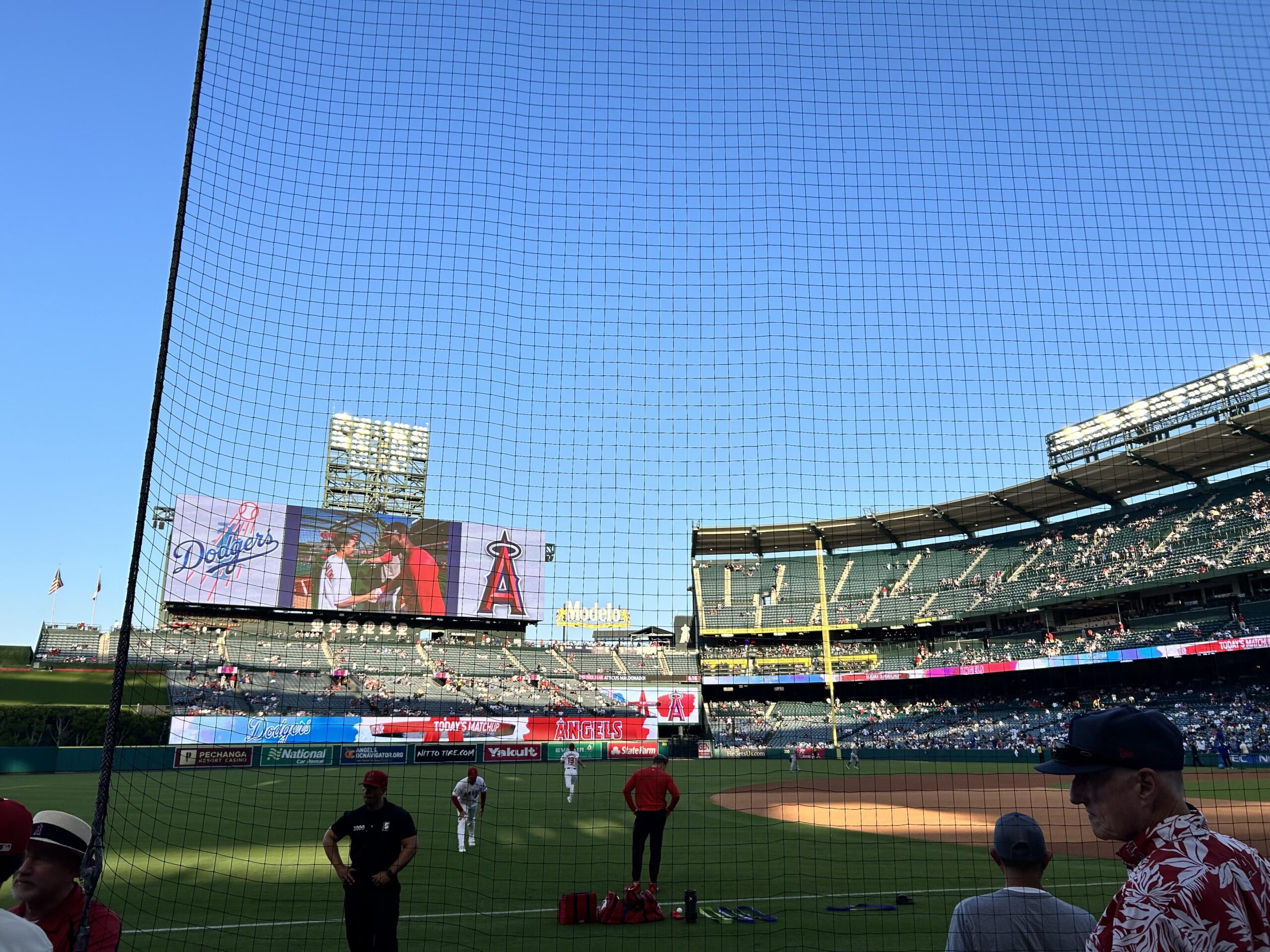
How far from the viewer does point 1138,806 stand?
5.82ft

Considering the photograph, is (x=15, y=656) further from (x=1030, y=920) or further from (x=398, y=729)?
(x=1030, y=920)

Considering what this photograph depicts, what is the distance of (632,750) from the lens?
3962 cm

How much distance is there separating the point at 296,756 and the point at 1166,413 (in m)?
41.2

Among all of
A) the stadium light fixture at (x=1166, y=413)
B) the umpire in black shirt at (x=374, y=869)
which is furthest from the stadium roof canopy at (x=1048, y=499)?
the umpire in black shirt at (x=374, y=869)

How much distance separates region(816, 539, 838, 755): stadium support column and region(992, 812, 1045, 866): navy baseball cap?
26.8 meters

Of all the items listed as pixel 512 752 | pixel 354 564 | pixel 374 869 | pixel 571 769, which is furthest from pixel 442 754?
pixel 374 869

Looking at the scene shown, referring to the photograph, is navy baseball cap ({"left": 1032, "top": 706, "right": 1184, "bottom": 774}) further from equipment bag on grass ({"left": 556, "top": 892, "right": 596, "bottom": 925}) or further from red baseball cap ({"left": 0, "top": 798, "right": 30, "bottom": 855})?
equipment bag on grass ({"left": 556, "top": 892, "right": 596, "bottom": 925})

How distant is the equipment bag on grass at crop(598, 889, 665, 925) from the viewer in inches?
312

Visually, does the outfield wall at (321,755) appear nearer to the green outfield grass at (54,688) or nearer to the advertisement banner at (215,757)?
the advertisement banner at (215,757)

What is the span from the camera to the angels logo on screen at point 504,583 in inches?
1906

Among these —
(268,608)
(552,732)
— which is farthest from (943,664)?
(268,608)

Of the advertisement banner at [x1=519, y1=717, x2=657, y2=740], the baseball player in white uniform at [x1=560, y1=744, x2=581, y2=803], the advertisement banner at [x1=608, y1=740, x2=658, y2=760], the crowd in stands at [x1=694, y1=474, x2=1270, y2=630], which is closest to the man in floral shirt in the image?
the baseball player in white uniform at [x1=560, y1=744, x2=581, y2=803]

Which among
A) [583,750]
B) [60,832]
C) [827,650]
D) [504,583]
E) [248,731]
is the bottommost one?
[583,750]

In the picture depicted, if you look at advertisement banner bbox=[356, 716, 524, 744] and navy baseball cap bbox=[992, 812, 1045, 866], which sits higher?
navy baseball cap bbox=[992, 812, 1045, 866]
